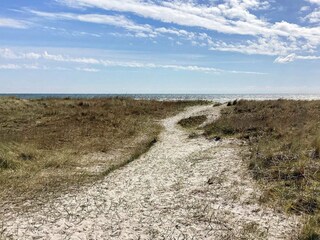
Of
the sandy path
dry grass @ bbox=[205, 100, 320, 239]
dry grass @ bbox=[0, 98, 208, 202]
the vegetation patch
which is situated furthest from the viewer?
the vegetation patch

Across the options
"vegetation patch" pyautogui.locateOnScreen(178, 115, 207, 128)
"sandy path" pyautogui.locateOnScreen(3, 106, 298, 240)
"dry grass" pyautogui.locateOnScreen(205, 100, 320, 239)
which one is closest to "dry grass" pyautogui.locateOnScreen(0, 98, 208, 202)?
"sandy path" pyautogui.locateOnScreen(3, 106, 298, 240)

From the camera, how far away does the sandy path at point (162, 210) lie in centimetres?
940

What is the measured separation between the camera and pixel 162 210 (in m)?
11.2

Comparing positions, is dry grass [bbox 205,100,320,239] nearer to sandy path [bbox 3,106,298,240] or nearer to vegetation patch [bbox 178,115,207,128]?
sandy path [bbox 3,106,298,240]

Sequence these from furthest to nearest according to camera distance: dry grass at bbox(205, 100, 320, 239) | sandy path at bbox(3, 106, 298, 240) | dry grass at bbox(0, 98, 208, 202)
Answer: dry grass at bbox(0, 98, 208, 202) < dry grass at bbox(205, 100, 320, 239) < sandy path at bbox(3, 106, 298, 240)

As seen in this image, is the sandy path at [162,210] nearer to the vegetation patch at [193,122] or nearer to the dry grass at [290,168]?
the dry grass at [290,168]

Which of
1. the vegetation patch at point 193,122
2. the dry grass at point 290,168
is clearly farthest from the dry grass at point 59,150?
the dry grass at point 290,168

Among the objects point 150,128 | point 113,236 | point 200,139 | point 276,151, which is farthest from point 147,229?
point 150,128

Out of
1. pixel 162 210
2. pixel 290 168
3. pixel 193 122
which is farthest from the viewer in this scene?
pixel 193 122

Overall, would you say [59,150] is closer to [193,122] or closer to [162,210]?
A: [162,210]

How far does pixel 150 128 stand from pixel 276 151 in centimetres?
1672

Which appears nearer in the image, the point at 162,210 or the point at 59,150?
the point at 162,210

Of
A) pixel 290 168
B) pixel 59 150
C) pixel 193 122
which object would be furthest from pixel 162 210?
pixel 193 122

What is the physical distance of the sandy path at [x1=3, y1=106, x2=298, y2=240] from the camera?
940 centimetres
